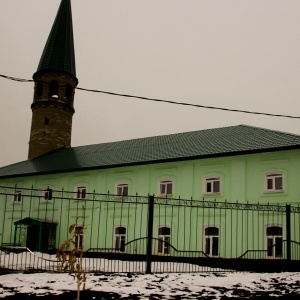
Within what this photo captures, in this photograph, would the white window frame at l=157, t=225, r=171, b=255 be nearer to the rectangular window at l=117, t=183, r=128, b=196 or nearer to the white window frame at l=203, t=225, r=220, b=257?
Result: the white window frame at l=203, t=225, r=220, b=257

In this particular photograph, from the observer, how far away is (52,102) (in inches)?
1441

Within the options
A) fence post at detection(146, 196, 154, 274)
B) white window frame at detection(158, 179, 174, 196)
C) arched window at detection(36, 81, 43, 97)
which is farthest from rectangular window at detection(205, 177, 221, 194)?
arched window at detection(36, 81, 43, 97)

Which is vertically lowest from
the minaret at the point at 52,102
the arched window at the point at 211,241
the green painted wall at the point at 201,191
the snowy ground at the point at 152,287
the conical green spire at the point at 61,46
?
the snowy ground at the point at 152,287

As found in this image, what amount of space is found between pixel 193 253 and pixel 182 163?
4.92 meters

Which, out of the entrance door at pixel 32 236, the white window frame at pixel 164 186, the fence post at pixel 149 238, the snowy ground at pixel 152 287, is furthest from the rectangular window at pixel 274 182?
the entrance door at pixel 32 236

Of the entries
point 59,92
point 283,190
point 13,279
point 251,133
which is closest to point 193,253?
point 283,190

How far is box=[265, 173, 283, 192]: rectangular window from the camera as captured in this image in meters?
20.2

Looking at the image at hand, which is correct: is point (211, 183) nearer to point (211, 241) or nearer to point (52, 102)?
point (211, 241)

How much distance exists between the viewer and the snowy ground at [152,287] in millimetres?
7621

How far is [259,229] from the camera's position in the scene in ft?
65.1

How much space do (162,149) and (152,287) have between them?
1757cm

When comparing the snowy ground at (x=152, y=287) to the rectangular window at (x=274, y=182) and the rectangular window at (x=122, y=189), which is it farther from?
the rectangular window at (x=122, y=189)

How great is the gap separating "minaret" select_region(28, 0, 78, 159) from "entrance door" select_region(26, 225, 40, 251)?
31.0 feet

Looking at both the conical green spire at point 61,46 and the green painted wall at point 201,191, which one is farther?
the conical green spire at point 61,46
